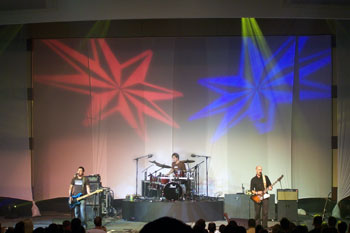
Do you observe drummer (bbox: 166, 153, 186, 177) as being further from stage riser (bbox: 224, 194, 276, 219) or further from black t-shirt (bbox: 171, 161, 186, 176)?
stage riser (bbox: 224, 194, 276, 219)

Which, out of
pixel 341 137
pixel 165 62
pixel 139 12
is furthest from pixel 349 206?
pixel 139 12

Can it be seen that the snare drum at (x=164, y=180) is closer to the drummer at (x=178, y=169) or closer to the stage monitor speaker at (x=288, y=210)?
the drummer at (x=178, y=169)

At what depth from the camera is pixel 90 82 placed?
44.6 feet

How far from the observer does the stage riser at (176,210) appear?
452 inches

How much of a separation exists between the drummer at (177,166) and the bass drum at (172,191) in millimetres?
626

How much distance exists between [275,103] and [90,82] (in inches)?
202

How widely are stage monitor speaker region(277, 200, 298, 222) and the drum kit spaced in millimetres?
2141

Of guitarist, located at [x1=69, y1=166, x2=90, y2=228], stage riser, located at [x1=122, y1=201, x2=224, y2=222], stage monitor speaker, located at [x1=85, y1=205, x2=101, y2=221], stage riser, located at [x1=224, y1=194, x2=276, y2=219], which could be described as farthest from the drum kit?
guitarist, located at [x1=69, y1=166, x2=90, y2=228]

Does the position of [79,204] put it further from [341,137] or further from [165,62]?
[341,137]

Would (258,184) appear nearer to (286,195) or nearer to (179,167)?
(286,195)

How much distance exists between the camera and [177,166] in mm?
12867

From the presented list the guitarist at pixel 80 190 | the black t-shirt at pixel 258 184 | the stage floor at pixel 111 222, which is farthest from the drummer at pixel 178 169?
the guitarist at pixel 80 190

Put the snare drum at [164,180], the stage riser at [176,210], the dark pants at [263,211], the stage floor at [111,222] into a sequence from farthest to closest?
the snare drum at [164,180] → the stage riser at [176,210] → the stage floor at [111,222] → the dark pants at [263,211]

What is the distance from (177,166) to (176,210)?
1639 mm
